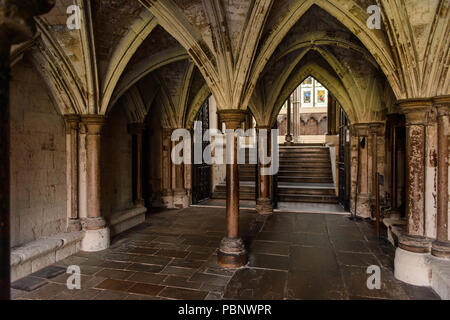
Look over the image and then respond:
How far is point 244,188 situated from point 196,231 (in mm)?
4496

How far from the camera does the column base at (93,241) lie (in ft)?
15.6

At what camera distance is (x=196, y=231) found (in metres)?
5.89

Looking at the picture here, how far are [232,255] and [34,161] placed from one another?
332cm

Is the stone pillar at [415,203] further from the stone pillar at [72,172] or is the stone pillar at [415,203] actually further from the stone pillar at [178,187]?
the stone pillar at [178,187]

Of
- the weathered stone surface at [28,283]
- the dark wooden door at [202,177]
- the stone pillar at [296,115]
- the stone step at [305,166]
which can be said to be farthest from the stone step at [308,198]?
the stone pillar at [296,115]

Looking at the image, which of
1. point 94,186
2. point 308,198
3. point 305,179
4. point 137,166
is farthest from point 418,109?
point 305,179

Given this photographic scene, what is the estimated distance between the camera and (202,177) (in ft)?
31.7

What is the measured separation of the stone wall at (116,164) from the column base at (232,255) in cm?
279

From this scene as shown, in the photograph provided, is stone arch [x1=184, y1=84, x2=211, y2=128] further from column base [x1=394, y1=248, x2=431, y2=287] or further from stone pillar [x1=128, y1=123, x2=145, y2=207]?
column base [x1=394, y1=248, x2=431, y2=287]

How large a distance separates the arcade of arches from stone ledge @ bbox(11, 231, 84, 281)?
2cm

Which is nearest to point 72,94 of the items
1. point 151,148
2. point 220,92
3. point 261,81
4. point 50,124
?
point 50,124

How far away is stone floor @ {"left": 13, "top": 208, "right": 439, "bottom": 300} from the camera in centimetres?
329
